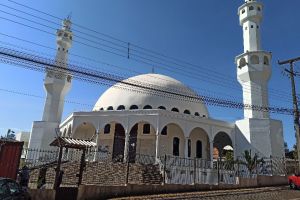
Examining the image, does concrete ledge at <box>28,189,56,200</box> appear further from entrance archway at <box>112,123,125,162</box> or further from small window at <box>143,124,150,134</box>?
small window at <box>143,124,150,134</box>

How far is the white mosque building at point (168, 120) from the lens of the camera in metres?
28.1

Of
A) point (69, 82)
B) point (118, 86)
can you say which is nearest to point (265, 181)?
point (118, 86)

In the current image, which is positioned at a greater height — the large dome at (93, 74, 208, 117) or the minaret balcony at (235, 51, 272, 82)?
the minaret balcony at (235, 51, 272, 82)

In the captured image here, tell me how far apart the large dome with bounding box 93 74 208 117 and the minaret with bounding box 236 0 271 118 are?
5936 mm

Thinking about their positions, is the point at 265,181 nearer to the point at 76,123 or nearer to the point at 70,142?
the point at 70,142

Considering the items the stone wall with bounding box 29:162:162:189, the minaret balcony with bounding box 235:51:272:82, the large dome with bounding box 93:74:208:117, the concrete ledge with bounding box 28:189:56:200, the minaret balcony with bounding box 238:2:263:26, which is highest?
the minaret balcony with bounding box 238:2:263:26

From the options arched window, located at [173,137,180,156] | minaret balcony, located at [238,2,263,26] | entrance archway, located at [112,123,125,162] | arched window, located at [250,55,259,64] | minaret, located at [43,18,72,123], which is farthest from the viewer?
minaret, located at [43,18,72,123]

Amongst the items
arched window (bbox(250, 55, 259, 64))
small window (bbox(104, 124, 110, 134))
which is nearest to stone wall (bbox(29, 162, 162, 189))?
small window (bbox(104, 124, 110, 134))

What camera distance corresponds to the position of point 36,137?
107 ft

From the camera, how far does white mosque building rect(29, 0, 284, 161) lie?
2812cm

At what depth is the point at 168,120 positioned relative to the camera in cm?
2767

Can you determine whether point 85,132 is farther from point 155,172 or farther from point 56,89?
point 155,172

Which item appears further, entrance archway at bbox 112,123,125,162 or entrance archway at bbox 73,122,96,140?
entrance archway at bbox 73,122,96,140

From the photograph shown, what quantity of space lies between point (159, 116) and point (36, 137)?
14.4m
